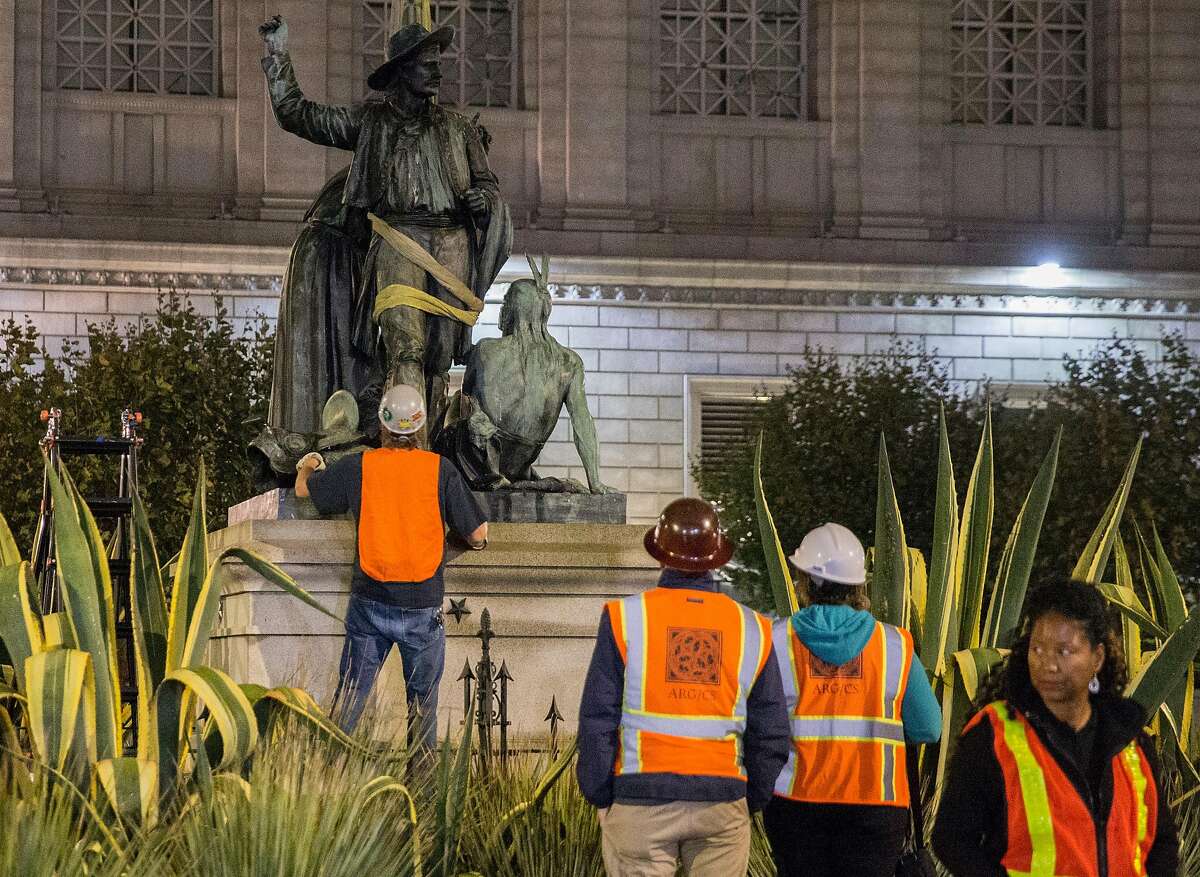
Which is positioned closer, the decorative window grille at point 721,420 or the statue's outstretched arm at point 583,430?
the statue's outstretched arm at point 583,430

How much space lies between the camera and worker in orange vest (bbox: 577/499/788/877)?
18.9ft

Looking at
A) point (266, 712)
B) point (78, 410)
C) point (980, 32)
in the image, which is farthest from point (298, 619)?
point (980, 32)

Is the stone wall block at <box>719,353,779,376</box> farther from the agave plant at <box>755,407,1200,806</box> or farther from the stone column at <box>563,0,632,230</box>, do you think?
the agave plant at <box>755,407,1200,806</box>

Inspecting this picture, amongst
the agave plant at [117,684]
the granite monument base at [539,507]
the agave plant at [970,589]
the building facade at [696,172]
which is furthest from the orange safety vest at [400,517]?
the building facade at [696,172]

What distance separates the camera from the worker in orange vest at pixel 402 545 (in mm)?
8047

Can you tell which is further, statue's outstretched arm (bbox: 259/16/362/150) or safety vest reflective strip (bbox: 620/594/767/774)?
statue's outstretched arm (bbox: 259/16/362/150)

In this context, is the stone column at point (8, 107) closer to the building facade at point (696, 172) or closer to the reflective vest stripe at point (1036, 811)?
the building facade at point (696, 172)

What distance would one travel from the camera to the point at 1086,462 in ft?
74.5

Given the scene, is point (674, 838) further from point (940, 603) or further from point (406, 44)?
point (406, 44)

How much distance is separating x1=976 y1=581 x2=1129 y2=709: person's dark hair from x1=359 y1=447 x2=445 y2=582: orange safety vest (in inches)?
143

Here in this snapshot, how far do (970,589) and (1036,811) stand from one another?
453cm

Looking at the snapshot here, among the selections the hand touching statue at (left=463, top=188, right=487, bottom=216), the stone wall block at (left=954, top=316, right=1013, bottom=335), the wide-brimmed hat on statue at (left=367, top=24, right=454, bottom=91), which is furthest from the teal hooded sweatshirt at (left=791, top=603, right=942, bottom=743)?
the stone wall block at (left=954, top=316, right=1013, bottom=335)

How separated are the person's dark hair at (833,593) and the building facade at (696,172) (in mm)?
22762

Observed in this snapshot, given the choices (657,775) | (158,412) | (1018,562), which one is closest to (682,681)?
(657,775)
